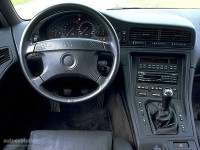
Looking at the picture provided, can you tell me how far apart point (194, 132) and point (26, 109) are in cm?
121

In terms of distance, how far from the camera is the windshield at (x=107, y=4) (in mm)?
2264

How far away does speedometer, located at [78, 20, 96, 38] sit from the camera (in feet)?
6.59

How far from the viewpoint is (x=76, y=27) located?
2053mm

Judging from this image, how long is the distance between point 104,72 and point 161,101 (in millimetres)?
378

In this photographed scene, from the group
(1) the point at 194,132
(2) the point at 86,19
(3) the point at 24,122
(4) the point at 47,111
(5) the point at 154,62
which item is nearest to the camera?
(1) the point at 194,132

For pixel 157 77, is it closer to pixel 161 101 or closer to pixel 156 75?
pixel 156 75

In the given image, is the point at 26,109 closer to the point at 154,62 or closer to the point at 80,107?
the point at 80,107

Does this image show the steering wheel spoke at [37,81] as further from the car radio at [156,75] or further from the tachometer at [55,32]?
the car radio at [156,75]

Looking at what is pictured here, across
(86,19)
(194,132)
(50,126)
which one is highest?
(86,19)

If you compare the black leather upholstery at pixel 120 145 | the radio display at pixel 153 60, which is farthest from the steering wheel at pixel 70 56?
the radio display at pixel 153 60

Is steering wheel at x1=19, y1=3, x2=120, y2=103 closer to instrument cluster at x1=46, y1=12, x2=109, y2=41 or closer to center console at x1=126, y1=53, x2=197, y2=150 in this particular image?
instrument cluster at x1=46, y1=12, x2=109, y2=41

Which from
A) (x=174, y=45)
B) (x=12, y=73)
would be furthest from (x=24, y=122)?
(x=174, y=45)

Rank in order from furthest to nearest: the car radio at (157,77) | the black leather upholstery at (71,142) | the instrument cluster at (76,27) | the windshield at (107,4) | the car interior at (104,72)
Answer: the windshield at (107,4) → the car radio at (157,77) → the instrument cluster at (76,27) → the car interior at (104,72) → the black leather upholstery at (71,142)

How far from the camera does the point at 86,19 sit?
2.00 m
